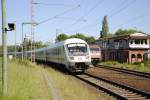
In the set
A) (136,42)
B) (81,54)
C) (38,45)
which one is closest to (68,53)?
(81,54)

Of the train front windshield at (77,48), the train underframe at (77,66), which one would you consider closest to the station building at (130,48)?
the train front windshield at (77,48)

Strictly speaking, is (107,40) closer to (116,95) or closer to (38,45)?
(38,45)

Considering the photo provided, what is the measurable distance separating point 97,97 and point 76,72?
15741 mm

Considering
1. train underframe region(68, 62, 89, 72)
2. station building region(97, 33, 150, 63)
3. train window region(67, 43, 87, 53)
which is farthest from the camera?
station building region(97, 33, 150, 63)

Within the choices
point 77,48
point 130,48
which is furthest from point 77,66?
point 130,48

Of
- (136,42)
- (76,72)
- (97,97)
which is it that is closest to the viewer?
(97,97)

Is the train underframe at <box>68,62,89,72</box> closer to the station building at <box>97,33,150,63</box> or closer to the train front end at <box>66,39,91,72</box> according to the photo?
the train front end at <box>66,39,91,72</box>

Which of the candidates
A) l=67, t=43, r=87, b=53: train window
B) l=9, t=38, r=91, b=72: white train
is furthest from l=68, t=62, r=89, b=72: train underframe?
l=67, t=43, r=87, b=53: train window

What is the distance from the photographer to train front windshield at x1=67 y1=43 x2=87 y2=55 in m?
29.3

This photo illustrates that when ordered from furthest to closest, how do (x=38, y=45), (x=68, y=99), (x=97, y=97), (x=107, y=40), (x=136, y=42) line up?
1. (x=38, y=45)
2. (x=107, y=40)
3. (x=136, y=42)
4. (x=97, y=97)
5. (x=68, y=99)

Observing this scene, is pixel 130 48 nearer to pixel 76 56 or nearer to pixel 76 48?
pixel 76 48

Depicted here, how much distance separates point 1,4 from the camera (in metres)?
13.1

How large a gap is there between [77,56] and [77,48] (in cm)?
95

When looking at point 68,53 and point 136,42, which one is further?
point 136,42
